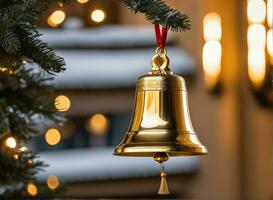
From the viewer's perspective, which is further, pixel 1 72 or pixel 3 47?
pixel 1 72

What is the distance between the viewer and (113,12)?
11.1 m

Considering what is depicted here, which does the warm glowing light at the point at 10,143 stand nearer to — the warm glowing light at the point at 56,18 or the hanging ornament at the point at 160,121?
the hanging ornament at the point at 160,121

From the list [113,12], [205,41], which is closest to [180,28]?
[205,41]

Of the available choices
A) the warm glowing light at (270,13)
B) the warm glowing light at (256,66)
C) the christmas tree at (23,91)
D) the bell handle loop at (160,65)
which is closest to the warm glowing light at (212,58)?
the warm glowing light at (256,66)

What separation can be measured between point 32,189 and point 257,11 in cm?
565

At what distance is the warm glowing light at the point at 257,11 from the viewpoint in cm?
983

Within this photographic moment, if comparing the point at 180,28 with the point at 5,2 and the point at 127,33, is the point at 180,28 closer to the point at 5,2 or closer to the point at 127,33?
the point at 5,2

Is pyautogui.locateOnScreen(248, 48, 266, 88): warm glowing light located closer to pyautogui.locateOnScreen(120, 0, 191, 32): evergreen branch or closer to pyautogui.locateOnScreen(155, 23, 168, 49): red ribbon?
pyautogui.locateOnScreen(155, 23, 168, 49): red ribbon

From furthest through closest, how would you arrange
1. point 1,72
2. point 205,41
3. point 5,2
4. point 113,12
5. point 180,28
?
point 113,12, point 205,41, point 1,72, point 5,2, point 180,28

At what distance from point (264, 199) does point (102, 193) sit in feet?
4.89

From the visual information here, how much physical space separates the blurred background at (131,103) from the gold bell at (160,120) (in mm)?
6629

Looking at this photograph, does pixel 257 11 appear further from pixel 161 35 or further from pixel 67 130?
pixel 161 35

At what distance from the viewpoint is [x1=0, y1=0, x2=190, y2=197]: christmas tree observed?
331cm

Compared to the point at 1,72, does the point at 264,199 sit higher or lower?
lower
